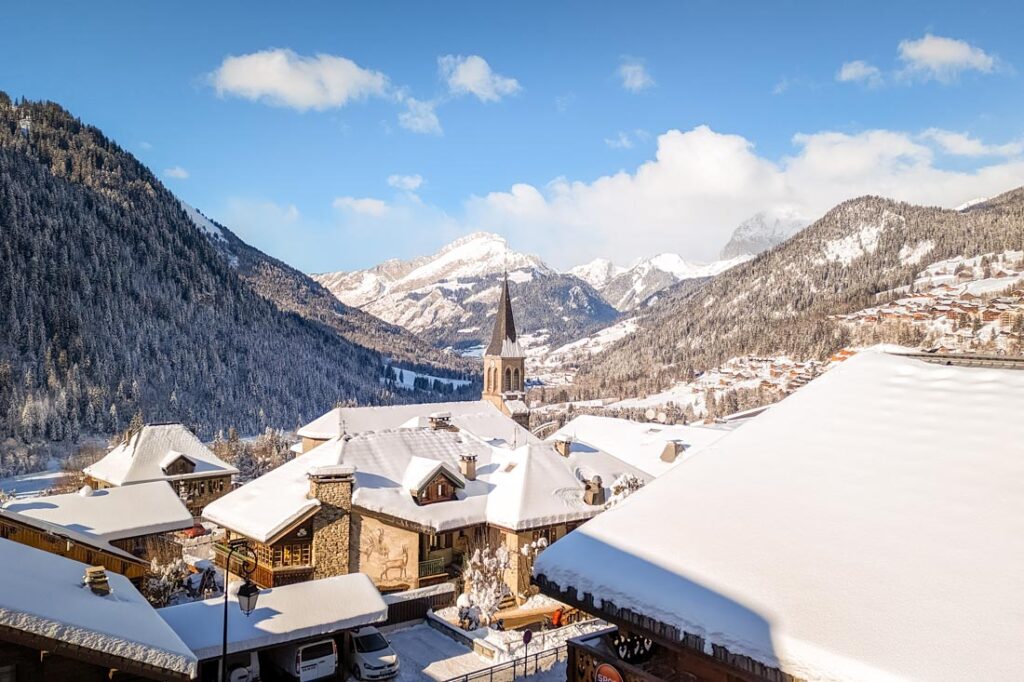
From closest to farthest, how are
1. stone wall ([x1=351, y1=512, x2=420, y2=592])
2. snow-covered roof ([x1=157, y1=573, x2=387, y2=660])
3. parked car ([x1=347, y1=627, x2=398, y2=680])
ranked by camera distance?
snow-covered roof ([x1=157, y1=573, x2=387, y2=660]) < parked car ([x1=347, y1=627, x2=398, y2=680]) < stone wall ([x1=351, y1=512, x2=420, y2=592])

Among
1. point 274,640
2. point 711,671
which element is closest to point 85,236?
point 274,640

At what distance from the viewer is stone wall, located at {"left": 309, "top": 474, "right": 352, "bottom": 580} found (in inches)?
893

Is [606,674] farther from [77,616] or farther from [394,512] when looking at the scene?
[394,512]

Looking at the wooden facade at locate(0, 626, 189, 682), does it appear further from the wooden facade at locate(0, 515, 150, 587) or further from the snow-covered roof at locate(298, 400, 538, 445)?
the snow-covered roof at locate(298, 400, 538, 445)

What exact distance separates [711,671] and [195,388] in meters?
132

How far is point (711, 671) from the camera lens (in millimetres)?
7145

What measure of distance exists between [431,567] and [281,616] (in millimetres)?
8374

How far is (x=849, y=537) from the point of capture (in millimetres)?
6504

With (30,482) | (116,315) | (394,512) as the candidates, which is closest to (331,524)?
(394,512)

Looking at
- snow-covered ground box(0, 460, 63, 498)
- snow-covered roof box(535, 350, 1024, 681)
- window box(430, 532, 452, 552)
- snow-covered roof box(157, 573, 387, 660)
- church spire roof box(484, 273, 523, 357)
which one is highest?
church spire roof box(484, 273, 523, 357)

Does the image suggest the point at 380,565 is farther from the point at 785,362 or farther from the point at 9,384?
the point at 785,362

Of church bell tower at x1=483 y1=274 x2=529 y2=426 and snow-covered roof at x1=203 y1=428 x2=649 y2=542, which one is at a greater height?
church bell tower at x1=483 y1=274 x2=529 y2=426

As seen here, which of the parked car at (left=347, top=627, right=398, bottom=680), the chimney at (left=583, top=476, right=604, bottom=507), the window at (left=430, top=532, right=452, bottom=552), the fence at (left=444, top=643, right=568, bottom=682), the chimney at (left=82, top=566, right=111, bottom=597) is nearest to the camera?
the chimney at (left=82, top=566, right=111, bottom=597)

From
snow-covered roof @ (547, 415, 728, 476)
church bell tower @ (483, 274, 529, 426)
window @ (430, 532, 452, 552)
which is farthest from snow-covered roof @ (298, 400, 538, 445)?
window @ (430, 532, 452, 552)
